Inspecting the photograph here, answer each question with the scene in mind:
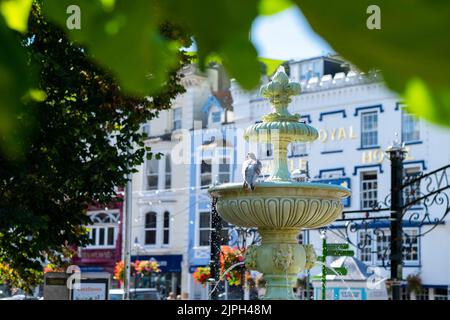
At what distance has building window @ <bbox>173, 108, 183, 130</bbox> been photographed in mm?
37938

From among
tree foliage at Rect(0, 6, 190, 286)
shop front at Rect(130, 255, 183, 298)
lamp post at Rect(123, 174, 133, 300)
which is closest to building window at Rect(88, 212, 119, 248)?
shop front at Rect(130, 255, 183, 298)

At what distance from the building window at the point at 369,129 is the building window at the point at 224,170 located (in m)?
5.29

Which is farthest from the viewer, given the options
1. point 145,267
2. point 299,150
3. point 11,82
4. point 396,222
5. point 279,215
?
point 145,267

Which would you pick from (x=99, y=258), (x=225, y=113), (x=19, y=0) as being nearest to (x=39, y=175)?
(x=19, y=0)

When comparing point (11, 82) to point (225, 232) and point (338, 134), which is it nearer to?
point (225, 232)

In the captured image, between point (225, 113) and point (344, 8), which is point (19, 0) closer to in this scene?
point (344, 8)

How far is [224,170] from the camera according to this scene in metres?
34.5

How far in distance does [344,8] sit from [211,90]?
118ft

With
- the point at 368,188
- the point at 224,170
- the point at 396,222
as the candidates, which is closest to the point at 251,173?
the point at 396,222

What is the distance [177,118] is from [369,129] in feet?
36.4

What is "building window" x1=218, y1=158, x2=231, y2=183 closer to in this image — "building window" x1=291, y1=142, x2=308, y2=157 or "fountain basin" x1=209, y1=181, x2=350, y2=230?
"building window" x1=291, y1=142, x2=308, y2=157

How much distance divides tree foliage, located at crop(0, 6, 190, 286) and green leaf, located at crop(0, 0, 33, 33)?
9.50 meters

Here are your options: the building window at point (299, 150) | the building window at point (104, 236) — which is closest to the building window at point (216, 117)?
the building window at point (299, 150)

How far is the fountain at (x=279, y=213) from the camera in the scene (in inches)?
404
